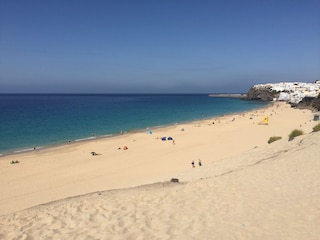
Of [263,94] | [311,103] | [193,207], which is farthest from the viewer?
[263,94]

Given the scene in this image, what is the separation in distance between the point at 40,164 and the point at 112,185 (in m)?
8.64

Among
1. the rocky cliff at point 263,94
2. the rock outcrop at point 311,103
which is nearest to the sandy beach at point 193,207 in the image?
the rock outcrop at point 311,103

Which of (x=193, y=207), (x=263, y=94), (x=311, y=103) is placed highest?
(x=263, y=94)

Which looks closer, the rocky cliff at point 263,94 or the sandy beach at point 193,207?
the sandy beach at point 193,207

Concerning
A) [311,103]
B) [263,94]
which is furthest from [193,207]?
→ [263,94]

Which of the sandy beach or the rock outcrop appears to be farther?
the rock outcrop

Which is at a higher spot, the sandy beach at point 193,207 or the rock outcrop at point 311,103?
the rock outcrop at point 311,103

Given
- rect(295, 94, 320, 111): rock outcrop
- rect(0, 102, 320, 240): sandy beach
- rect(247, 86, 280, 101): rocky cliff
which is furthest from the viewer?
rect(247, 86, 280, 101): rocky cliff

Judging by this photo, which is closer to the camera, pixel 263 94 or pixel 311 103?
pixel 311 103

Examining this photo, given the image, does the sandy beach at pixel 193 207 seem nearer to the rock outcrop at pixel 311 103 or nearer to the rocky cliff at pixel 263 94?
the rock outcrop at pixel 311 103

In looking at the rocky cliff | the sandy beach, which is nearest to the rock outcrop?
the rocky cliff

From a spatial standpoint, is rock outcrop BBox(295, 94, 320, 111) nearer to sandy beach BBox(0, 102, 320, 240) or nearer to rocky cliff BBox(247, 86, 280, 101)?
rocky cliff BBox(247, 86, 280, 101)

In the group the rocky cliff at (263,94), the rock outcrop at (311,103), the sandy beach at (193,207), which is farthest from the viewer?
the rocky cliff at (263,94)

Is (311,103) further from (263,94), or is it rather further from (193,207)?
(193,207)
